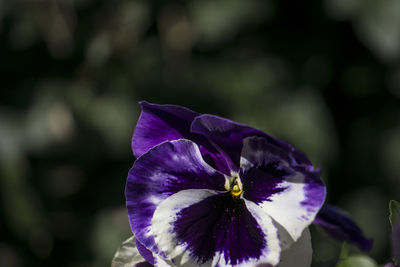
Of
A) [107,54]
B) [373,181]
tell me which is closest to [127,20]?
[107,54]

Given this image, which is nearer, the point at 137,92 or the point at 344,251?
the point at 344,251

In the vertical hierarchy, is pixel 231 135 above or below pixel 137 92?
above

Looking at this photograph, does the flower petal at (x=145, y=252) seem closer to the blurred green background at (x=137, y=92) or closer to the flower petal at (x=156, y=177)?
the flower petal at (x=156, y=177)

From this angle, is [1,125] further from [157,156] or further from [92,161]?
[157,156]

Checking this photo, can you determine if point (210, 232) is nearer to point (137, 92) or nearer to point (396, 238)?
point (396, 238)

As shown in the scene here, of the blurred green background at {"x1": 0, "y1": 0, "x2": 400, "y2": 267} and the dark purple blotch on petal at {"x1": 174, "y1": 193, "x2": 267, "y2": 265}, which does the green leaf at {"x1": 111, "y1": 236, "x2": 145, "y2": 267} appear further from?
the blurred green background at {"x1": 0, "y1": 0, "x2": 400, "y2": 267}

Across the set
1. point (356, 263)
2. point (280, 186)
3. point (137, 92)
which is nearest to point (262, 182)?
point (280, 186)
